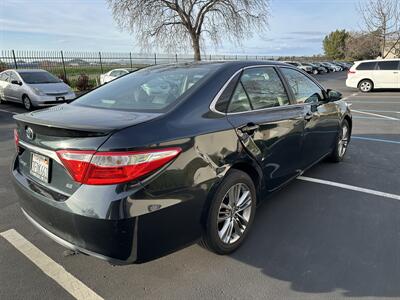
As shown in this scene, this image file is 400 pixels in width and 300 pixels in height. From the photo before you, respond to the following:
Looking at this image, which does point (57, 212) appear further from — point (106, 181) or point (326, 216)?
point (326, 216)

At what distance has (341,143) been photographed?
5137mm

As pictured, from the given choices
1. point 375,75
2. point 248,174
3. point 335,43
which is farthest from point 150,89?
point 335,43

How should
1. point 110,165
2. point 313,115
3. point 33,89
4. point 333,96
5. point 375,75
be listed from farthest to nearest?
1. point 375,75
2. point 33,89
3. point 333,96
4. point 313,115
5. point 110,165

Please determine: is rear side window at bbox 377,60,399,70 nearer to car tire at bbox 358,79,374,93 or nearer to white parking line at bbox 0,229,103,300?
car tire at bbox 358,79,374,93

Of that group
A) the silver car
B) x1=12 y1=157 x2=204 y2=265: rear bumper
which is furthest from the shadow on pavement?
the silver car

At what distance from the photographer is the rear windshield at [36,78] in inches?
463

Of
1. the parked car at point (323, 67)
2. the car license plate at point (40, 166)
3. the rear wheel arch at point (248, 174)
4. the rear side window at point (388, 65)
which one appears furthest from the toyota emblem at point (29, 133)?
the parked car at point (323, 67)

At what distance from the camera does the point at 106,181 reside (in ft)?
6.38

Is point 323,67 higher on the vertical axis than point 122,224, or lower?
higher

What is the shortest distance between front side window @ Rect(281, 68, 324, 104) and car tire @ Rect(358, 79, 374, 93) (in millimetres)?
15262

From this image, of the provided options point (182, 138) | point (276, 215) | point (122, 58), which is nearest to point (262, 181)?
point (276, 215)

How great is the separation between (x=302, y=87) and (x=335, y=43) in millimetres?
84050

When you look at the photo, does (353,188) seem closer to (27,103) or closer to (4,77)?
(27,103)

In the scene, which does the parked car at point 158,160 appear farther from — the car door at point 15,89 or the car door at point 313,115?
the car door at point 15,89
